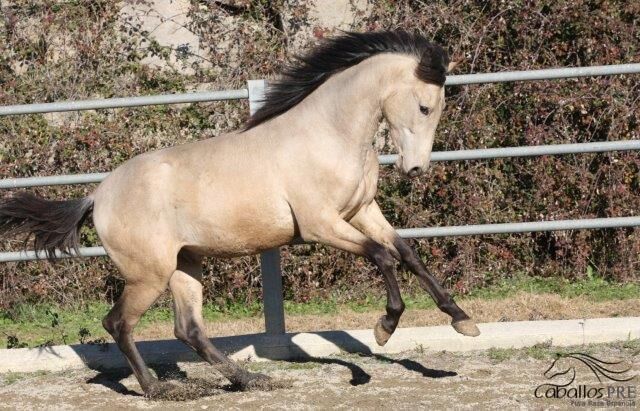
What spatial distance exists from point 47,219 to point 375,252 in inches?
77.2

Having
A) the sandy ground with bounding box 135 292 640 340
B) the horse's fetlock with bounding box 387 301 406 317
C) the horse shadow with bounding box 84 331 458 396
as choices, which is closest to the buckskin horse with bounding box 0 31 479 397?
the horse's fetlock with bounding box 387 301 406 317

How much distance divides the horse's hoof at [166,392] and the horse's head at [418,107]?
165cm

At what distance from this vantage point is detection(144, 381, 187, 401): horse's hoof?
5.77 m

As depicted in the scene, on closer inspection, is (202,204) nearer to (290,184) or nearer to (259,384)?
(290,184)

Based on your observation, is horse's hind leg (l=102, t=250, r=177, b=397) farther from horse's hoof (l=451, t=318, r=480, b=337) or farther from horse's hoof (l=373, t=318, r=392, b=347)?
horse's hoof (l=451, t=318, r=480, b=337)

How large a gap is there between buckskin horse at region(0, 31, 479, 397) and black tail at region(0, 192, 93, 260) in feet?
0.09

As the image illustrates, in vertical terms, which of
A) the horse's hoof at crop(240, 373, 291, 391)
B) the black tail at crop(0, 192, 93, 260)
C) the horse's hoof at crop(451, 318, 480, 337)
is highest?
the black tail at crop(0, 192, 93, 260)

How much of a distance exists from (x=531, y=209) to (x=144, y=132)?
3.05 metres

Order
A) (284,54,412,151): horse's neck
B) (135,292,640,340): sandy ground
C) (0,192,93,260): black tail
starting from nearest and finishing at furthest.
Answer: (284,54,412,151): horse's neck < (0,192,93,260): black tail < (135,292,640,340): sandy ground

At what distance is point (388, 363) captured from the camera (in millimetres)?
6246

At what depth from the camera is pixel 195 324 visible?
20.1 feet

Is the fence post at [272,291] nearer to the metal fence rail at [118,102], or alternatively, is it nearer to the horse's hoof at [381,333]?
the metal fence rail at [118,102]

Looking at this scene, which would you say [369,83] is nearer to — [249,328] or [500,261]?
[249,328]

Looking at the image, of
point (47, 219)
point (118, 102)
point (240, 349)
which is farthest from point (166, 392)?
point (118, 102)
